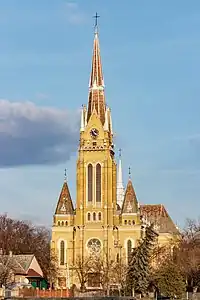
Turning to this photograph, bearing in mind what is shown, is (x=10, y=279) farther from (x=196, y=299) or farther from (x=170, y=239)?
(x=170, y=239)

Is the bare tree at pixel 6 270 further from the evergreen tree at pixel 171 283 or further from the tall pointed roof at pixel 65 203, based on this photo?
the tall pointed roof at pixel 65 203

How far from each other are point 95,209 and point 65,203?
571 cm

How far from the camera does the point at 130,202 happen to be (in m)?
128

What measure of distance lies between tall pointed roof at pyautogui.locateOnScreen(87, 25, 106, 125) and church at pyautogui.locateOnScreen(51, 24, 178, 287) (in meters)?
0.18

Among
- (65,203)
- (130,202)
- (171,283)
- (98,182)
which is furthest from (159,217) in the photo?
(171,283)

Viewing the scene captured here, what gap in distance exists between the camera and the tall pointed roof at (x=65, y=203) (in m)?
130

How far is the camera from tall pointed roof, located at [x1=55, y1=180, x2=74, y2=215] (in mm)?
129650

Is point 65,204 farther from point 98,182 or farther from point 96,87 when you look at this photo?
point 96,87

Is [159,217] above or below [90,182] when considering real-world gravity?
below

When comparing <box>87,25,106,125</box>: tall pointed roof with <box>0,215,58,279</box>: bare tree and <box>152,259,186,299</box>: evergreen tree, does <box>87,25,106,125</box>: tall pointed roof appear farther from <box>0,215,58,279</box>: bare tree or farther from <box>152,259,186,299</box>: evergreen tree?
<box>152,259,186,299</box>: evergreen tree

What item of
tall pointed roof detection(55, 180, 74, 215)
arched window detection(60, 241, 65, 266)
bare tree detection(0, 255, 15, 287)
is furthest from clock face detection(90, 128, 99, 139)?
bare tree detection(0, 255, 15, 287)

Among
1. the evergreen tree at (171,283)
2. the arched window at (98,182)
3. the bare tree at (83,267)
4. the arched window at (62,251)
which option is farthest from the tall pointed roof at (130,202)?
the evergreen tree at (171,283)

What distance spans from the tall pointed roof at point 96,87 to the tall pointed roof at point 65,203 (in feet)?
45.4

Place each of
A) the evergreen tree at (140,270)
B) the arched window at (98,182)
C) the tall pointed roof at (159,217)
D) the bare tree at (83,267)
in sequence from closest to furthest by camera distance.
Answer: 1. the evergreen tree at (140,270)
2. the bare tree at (83,267)
3. the arched window at (98,182)
4. the tall pointed roof at (159,217)
